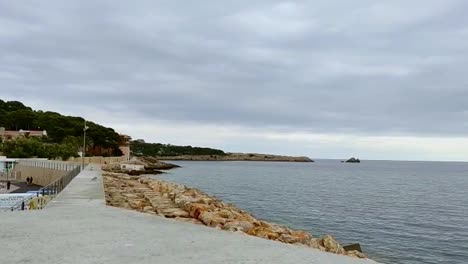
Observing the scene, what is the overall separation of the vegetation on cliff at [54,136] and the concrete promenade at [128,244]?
169 feet

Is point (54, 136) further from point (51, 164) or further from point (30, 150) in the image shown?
point (51, 164)

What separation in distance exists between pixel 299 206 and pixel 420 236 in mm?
12899

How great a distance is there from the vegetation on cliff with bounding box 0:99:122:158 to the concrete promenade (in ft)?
169

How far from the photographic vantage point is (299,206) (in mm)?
34812

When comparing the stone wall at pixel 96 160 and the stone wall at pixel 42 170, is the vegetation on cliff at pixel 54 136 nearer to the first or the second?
the stone wall at pixel 96 160

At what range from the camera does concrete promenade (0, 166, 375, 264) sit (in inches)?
259

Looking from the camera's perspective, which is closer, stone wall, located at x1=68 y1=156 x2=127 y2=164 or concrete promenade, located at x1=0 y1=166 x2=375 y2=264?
concrete promenade, located at x1=0 y1=166 x2=375 y2=264

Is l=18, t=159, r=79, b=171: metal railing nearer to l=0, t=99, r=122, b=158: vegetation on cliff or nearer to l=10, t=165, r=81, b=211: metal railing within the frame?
l=0, t=99, r=122, b=158: vegetation on cliff

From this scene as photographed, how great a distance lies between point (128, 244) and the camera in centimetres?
756

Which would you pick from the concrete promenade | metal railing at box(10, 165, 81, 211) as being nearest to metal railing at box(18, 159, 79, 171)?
metal railing at box(10, 165, 81, 211)

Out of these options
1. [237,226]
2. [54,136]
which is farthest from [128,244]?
[54,136]

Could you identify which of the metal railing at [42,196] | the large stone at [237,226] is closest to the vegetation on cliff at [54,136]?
the metal railing at [42,196]

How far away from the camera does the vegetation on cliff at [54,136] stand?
190 feet

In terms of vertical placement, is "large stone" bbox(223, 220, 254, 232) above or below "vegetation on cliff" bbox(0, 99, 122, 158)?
below
